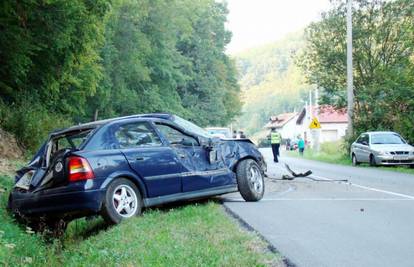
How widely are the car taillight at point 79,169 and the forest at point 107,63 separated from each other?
8266 mm

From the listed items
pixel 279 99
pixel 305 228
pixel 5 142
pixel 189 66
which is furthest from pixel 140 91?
pixel 279 99

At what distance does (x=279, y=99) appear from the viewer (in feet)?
565

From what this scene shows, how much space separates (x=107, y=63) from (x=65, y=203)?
26.0 m

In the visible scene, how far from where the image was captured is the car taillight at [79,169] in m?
7.61

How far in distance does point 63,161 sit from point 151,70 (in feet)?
108

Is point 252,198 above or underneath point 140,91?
underneath

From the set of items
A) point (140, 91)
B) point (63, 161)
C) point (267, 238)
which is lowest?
point (267, 238)

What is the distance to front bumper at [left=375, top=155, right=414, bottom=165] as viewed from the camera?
2253 centimetres

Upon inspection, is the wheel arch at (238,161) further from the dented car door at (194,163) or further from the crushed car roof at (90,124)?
the crushed car roof at (90,124)

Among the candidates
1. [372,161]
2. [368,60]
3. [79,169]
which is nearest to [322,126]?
[368,60]

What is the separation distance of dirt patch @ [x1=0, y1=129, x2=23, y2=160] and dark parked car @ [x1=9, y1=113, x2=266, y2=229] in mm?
5680

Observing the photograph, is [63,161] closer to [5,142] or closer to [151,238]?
[151,238]

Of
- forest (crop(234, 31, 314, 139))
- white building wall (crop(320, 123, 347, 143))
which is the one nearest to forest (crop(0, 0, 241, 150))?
white building wall (crop(320, 123, 347, 143))

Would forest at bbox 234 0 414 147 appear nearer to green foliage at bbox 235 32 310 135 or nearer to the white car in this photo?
the white car
